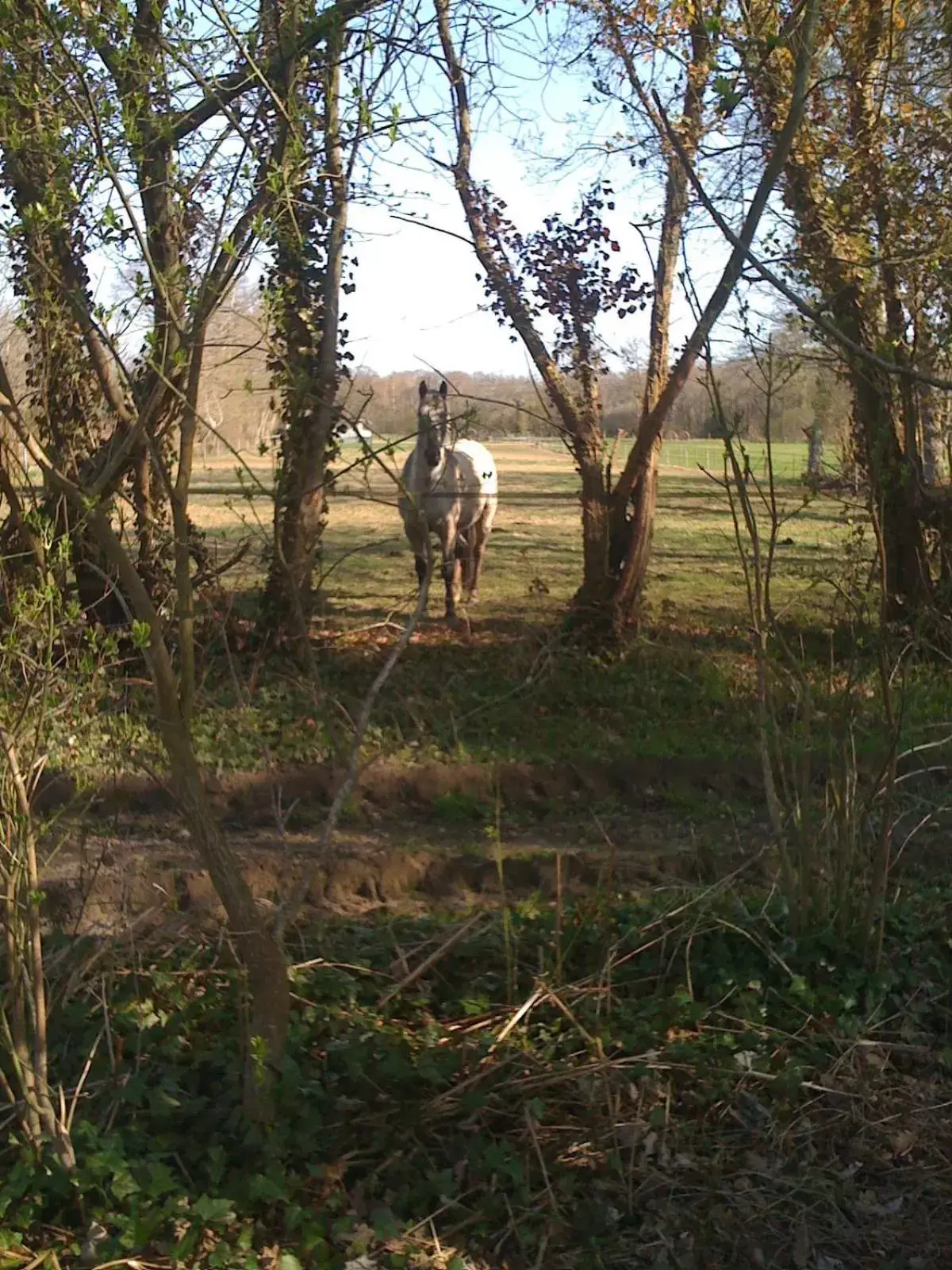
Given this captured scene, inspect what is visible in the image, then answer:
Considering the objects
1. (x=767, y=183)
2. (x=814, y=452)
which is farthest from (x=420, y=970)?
(x=814, y=452)

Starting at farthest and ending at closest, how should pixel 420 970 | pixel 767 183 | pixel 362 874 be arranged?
pixel 362 874 < pixel 767 183 < pixel 420 970

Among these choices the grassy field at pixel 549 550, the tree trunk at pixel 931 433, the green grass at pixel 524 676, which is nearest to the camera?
the green grass at pixel 524 676

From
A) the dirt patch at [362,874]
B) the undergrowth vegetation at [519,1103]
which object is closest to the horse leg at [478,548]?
the dirt patch at [362,874]

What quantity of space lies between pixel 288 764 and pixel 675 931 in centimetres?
416

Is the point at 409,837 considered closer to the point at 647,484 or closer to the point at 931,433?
the point at 647,484

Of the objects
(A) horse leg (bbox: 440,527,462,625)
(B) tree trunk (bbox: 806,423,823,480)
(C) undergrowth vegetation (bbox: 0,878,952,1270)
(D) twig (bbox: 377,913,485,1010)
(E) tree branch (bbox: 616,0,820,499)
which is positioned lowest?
(C) undergrowth vegetation (bbox: 0,878,952,1270)

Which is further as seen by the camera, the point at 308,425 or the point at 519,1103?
the point at 308,425

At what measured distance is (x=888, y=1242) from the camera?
4121mm

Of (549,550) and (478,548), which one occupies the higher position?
(478,548)

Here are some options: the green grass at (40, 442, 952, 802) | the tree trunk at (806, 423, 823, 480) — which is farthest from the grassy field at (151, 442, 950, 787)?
the tree trunk at (806, 423, 823, 480)

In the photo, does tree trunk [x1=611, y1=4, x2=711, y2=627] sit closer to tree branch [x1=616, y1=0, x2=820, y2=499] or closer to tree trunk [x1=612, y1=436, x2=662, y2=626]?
tree trunk [x1=612, y1=436, x2=662, y2=626]

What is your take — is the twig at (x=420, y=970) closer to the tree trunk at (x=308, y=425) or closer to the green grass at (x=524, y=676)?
the green grass at (x=524, y=676)

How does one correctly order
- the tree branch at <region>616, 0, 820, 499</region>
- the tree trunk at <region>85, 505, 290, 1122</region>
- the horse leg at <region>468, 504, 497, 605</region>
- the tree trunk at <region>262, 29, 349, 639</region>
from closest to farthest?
1. the tree trunk at <region>85, 505, 290, 1122</region>
2. the tree branch at <region>616, 0, 820, 499</region>
3. the tree trunk at <region>262, 29, 349, 639</region>
4. the horse leg at <region>468, 504, 497, 605</region>

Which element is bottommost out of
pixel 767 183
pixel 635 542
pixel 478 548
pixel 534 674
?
pixel 534 674
